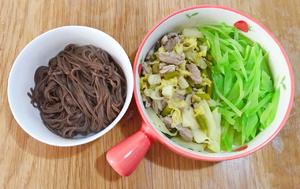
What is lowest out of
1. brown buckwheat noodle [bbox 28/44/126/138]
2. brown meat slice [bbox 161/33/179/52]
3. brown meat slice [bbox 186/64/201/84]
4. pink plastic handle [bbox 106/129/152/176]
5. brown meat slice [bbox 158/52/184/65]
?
pink plastic handle [bbox 106/129/152/176]

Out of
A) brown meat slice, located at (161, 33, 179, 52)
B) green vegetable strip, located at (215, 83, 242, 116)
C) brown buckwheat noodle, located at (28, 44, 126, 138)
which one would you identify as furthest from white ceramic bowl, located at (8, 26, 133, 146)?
green vegetable strip, located at (215, 83, 242, 116)

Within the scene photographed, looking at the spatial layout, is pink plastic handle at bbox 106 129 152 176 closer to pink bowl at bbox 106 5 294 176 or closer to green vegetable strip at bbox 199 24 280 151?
pink bowl at bbox 106 5 294 176

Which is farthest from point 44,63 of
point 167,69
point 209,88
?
point 209,88

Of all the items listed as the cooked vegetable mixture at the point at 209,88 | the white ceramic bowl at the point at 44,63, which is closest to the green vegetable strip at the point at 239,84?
the cooked vegetable mixture at the point at 209,88

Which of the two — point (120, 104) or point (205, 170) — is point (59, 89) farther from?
point (205, 170)

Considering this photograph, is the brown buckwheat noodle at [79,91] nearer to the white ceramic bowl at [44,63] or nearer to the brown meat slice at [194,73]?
the white ceramic bowl at [44,63]

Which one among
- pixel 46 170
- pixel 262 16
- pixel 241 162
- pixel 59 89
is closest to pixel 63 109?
pixel 59 89
